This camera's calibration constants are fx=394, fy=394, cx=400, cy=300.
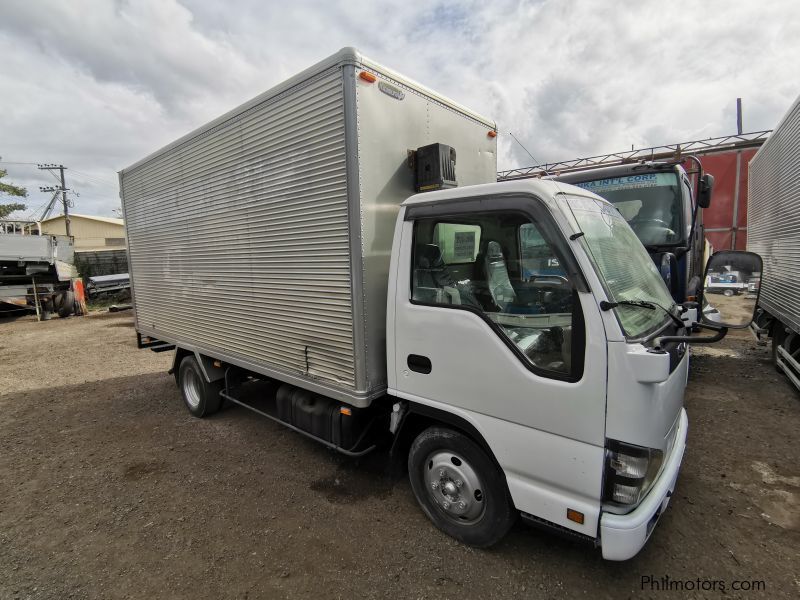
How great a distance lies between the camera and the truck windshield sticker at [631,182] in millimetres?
Answer: 5301

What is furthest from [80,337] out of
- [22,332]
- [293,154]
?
[293,154]

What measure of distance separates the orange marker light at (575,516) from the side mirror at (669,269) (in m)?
3.86

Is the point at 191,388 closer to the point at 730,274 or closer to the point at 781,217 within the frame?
the point at 730,274

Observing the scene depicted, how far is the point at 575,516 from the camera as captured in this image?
6.94 feet

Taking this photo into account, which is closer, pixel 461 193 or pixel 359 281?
pixel 461 193

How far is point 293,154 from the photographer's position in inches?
125

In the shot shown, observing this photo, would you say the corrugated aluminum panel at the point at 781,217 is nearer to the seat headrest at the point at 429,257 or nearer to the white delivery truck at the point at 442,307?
the white delivery truck at the point at 442,307

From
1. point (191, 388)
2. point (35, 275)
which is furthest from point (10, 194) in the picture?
point (191, 388)

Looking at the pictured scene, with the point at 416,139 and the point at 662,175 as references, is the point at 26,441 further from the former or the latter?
the point at 662,175

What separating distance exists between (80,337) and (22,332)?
9.60 ft

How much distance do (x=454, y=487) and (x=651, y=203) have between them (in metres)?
4.81

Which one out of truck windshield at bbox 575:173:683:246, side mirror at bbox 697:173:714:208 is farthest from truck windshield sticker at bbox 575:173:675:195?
side mirror at bbox 697:173:714:208

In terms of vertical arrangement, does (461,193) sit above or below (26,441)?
above

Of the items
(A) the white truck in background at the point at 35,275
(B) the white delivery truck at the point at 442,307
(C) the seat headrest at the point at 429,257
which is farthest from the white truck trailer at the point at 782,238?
(A) the white truck in background at the point at 35,275
